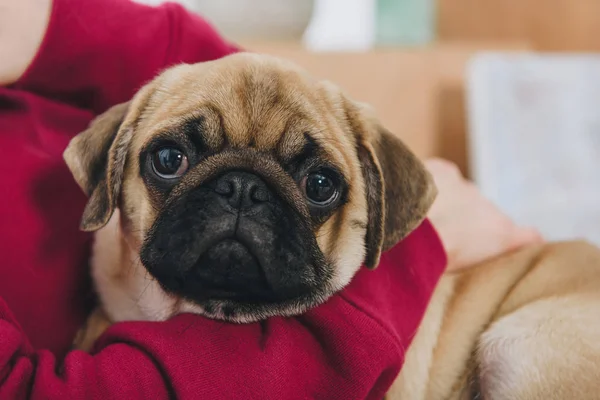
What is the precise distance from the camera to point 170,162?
4.73 feet

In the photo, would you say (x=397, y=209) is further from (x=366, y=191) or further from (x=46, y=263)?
(x=46, y=263)

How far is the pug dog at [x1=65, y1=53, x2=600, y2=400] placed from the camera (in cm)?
133

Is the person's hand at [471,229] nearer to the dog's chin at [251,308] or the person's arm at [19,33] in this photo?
the dog's chin at [251,308]

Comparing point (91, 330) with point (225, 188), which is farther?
point (91, 330)

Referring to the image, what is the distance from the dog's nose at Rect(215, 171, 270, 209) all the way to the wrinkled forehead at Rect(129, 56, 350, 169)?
13cm

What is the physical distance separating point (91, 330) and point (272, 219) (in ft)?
2.33

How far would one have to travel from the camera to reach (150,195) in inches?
57.9

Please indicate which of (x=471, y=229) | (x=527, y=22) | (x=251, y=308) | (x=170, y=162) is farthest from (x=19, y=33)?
(x=527, y=22)

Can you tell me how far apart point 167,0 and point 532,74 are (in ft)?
8.34

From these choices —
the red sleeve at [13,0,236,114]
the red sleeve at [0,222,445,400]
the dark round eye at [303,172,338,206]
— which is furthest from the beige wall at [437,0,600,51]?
the red sleeve at [0,222,445,400]

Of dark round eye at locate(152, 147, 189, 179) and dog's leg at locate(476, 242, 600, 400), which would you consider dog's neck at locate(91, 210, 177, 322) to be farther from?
dog's leg at locate(476, 242, 600, 400)

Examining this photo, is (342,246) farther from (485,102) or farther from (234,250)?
(485,102)

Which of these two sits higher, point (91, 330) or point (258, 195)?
point (258, 195)

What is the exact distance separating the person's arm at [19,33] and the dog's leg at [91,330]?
69cm
